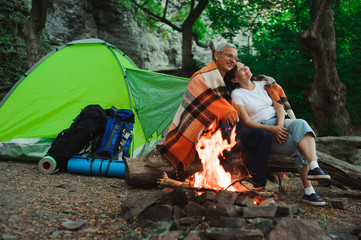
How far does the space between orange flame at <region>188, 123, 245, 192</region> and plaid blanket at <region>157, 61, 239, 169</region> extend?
0.18m

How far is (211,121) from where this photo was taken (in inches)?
133

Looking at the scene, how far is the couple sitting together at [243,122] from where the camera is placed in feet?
10.6

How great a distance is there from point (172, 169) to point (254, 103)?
1229 mm

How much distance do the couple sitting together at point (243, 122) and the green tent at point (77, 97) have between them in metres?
1.45

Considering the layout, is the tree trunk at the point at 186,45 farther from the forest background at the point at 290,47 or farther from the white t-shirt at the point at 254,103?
the white t-shirt at the point at 254,103

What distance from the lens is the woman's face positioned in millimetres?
3689

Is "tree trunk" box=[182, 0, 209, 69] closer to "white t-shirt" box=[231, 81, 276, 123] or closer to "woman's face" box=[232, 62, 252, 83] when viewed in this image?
"woman's face" box=[232, 62, 252, 83]

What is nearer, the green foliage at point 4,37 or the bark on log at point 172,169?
the bark on log at point 172,169

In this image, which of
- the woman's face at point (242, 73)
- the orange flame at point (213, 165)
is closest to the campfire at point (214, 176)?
the orange flame at point (213, 165)

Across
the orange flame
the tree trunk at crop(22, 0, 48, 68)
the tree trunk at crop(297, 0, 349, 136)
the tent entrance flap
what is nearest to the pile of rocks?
the orange flame

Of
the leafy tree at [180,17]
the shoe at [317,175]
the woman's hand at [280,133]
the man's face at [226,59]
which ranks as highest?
the leafy tree at [180,17]

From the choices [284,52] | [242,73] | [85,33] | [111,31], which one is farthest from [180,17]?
[242,73]

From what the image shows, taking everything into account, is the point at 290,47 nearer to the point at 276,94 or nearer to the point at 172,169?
the point at 276,94

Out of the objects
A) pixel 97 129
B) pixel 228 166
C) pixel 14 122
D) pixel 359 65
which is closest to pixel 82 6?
pixel 14 122
